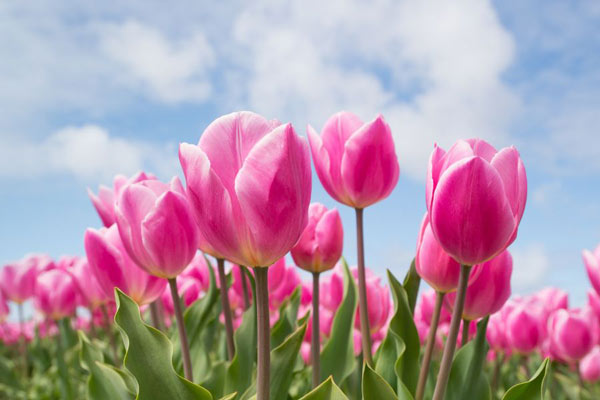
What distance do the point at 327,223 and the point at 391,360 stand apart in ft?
1.47

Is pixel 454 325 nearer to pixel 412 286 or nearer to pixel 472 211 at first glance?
pixel 472 211

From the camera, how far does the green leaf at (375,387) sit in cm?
123

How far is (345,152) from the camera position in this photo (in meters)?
1.53

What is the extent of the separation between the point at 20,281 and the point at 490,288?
333cm

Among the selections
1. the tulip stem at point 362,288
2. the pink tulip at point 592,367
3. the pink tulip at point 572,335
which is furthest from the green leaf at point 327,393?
the pink tulip at point 592,367

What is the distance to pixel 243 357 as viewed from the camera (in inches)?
68.1

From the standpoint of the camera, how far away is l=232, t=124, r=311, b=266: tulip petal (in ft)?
3.26

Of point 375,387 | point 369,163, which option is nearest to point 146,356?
point 375,387

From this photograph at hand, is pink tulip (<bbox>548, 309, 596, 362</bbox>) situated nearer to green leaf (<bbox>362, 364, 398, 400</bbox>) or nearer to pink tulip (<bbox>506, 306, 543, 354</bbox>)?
pink tulip (<bbox>506, 306, 543, 354</bbox>)

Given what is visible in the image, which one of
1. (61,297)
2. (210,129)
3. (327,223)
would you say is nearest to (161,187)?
(210,129)

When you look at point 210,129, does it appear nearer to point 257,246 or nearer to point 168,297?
point 257,246

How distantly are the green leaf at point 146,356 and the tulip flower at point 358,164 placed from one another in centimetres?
52

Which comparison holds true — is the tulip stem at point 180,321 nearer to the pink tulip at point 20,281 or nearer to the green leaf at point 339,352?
the green leaf at point 339,352

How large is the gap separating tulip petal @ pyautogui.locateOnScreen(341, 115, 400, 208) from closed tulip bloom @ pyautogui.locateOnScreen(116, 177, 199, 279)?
Answer: 1.40 feet
